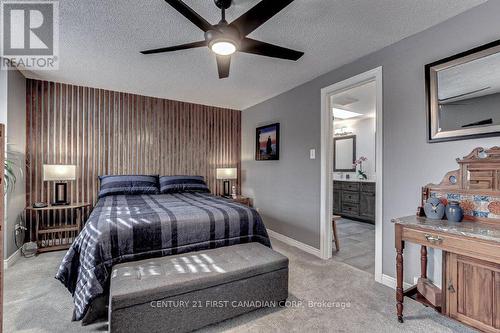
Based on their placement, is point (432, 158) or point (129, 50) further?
point (129, 50)

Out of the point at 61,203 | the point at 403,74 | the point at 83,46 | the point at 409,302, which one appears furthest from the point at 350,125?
the point at 61,203

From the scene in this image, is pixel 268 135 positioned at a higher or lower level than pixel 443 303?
higher

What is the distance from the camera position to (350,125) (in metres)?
6.36

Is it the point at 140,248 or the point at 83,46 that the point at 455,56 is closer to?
the point at 140,248

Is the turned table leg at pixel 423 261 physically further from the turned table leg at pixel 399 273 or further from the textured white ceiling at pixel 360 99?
the textured white ceiling at pixel 360 99

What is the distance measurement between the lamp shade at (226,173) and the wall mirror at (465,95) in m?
3.33

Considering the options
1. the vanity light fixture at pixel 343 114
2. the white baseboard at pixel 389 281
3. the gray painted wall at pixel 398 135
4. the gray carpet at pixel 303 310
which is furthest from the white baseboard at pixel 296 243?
the vanity light fixture at pixel 343 114

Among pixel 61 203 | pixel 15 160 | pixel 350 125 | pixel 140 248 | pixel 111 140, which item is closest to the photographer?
pixel 140 248

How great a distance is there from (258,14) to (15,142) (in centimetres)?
358

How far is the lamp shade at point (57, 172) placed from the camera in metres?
3.30

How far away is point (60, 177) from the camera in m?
3.38

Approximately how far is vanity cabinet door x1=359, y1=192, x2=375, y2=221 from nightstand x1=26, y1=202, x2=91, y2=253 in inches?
202

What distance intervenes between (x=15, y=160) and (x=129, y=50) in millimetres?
2228

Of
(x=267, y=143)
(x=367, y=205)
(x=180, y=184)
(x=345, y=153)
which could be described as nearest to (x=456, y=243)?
(x=267, y=143)
